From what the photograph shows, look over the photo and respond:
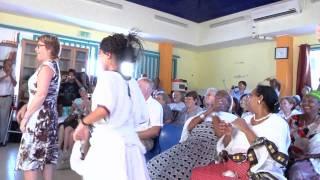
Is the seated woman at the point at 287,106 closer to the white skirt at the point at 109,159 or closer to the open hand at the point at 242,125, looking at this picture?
the open hand at the point at 242,125

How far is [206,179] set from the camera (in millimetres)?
1979

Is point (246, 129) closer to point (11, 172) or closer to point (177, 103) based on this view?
point (11, 172)

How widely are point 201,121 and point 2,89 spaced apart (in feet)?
13.5

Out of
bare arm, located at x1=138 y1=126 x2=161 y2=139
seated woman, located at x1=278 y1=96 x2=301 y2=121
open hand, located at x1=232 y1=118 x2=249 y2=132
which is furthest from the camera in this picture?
seated woman, located at x1=278 y1=96 x2=301 y2=121

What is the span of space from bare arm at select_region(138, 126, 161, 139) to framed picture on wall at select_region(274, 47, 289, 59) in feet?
15.8

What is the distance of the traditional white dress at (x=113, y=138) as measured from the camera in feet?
5.00

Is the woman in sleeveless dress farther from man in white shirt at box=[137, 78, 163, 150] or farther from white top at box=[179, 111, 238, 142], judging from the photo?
white top at box=[179, 111, 238, 142]

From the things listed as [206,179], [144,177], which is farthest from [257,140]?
[144,177]

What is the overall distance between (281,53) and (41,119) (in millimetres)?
5667

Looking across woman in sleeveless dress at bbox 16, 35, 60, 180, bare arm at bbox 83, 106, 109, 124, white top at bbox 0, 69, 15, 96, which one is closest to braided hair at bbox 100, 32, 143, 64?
bare arm at bbox 83, 106, 109, 124

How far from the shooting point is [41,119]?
2.10m

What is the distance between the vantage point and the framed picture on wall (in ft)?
21.6

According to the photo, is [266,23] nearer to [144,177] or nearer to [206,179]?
[206,179]

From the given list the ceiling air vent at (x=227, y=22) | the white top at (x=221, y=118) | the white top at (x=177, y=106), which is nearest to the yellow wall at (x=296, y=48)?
the ceiling air vent at (x=227, y=22)
